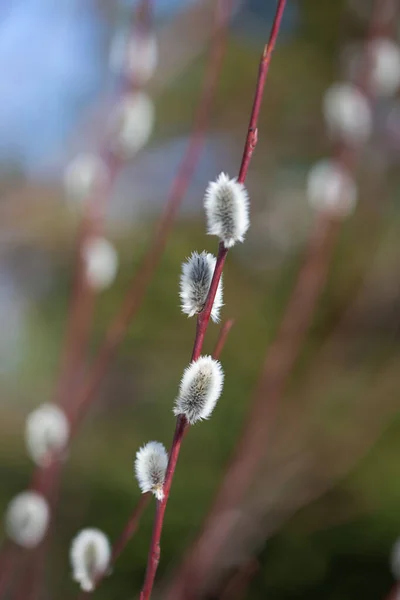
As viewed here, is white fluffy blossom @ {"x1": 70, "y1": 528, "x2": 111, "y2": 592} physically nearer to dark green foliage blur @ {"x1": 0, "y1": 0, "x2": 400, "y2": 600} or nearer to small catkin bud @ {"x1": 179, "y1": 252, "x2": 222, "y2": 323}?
small catkin bud @ {"x1": 179, "y1": 252, "x2": 222, "y2": 323}

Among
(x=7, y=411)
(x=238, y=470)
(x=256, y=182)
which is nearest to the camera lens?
(x=238, y=470)

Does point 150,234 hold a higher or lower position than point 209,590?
higher

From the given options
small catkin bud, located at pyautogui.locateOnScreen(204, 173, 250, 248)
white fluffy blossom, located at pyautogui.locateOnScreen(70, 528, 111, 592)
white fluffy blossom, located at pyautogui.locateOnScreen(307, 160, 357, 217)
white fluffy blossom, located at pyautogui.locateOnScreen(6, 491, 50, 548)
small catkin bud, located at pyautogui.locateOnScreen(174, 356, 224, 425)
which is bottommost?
white fluffy blossom, located at pyautogui.locateOnScreen(70, 528, 111, 592)

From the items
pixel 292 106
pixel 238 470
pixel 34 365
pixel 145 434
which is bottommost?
pixel 238 470

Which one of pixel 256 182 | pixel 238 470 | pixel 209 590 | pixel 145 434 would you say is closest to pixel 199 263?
pixel 238 470

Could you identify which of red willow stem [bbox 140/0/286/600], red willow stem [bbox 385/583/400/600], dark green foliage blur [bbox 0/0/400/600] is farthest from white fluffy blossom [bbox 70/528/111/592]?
dark green foliage blur [bbox 0/0/400/600]

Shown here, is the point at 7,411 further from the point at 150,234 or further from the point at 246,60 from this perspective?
the point at 246,60
